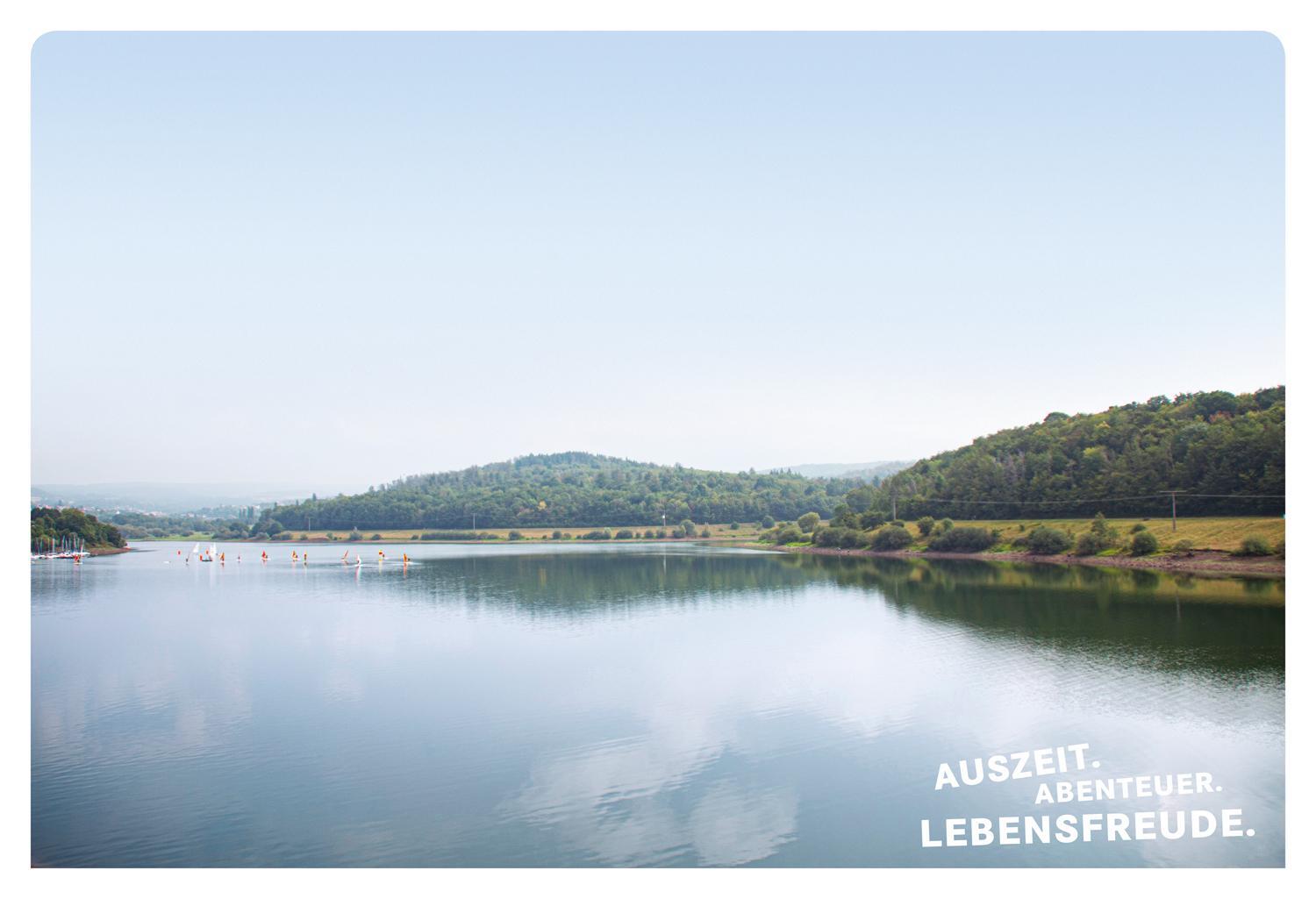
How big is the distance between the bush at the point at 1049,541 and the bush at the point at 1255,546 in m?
12.6

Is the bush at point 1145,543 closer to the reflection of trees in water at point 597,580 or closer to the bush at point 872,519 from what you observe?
the reflection of trees in water at point 597,580

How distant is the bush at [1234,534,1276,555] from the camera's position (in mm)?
35312

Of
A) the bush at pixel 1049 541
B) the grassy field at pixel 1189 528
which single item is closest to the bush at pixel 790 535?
the grassy field at pixel 1189 528

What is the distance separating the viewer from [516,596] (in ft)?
119

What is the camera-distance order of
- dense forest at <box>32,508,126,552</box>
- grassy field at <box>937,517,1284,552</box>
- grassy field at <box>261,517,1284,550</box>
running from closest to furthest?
grassy field at <box>937,517,1284,552</box>
grassy field at <box>261,517,1284,550</box>
dense forest at <box>32,508,126,552</box>

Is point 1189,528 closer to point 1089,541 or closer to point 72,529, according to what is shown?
point 1089,541

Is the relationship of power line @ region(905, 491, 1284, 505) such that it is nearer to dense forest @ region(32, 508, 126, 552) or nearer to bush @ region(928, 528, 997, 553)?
bush @ region(928, 528, 997, 553)

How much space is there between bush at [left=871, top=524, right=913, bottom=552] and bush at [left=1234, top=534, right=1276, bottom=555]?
25.8 m


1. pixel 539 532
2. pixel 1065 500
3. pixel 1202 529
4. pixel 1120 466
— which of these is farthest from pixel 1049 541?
pixel 539 532

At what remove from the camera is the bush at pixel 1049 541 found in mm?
49125

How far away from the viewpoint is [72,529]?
51.5 metres

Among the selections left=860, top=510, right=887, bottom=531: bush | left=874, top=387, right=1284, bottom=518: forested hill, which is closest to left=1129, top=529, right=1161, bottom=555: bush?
left=874, top=387, right=1284, bottom=518: forested hill
